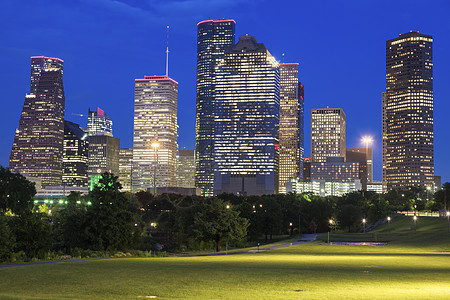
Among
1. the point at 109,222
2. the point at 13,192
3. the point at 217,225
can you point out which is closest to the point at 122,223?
the point at 109,222

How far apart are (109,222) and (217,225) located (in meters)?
20.1

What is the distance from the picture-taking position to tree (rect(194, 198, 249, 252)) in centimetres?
7144

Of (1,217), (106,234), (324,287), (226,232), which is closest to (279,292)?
(324,287)

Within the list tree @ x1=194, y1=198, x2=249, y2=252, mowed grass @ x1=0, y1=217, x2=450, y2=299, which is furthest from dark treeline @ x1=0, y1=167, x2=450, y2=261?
mowed grass @ x1=0, y1=217, x2=450, y2=299

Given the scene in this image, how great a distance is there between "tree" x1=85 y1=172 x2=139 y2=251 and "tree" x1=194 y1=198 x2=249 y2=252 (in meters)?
14.6

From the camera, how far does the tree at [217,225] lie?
7144 cm

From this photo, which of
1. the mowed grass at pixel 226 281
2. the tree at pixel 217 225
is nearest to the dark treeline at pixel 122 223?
the tree at pixel 217 225

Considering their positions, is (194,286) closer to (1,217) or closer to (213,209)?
(1,217)

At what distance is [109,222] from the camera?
55406 millimetres

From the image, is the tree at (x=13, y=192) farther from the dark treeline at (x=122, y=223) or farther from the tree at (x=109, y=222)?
the tree at (x=109, y=222)

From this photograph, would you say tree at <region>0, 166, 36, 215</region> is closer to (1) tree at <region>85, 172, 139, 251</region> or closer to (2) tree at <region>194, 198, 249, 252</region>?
(2) tree at <region>194, 198, 249, 252</region>

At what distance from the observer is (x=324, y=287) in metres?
25.7

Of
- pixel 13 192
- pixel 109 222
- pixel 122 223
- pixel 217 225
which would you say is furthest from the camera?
pixel 13 192

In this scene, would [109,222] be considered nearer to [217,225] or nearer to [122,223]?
[122,223]
